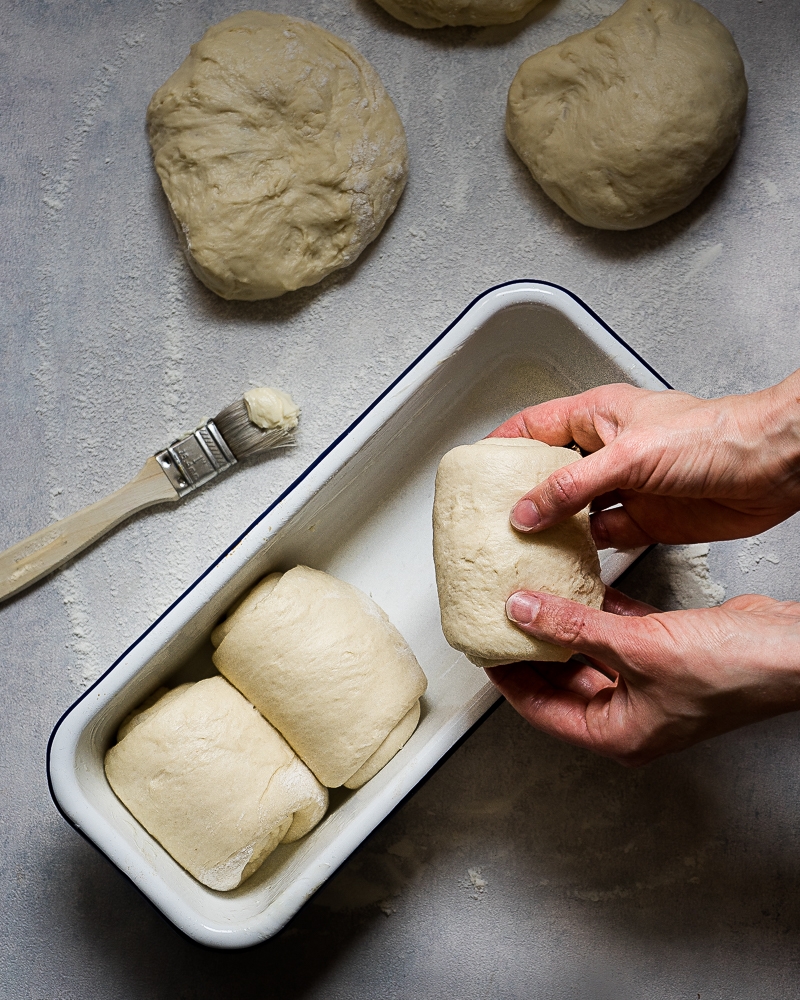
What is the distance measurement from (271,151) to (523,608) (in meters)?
0.88

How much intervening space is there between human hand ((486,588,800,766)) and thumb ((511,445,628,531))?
94mm

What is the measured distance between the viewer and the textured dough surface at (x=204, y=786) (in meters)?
1.02

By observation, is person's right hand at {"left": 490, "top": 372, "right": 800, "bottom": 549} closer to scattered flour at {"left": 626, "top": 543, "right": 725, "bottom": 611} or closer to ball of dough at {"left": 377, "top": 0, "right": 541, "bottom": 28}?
scattered flour at {"left": 626, "top": 543, "right": 725, "bottom": 611}

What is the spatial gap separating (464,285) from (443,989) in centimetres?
124

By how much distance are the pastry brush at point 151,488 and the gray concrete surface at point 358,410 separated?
0.14 ft

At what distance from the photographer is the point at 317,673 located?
106cm

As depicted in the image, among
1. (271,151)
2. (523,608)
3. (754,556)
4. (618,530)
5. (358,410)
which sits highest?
(271,151)

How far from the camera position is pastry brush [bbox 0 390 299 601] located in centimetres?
126

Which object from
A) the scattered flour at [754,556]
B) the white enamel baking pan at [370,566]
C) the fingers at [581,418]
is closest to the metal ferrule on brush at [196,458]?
the white enamel baking pan at [370,566]

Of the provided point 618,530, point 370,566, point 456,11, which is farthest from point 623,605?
point 456,11

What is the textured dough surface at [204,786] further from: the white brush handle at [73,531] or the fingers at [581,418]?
the fingers at [581,418]

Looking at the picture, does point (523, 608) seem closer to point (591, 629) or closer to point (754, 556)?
point (591, 629)

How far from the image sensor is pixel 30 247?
133cm

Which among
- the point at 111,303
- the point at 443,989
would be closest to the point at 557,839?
the point at 443,989
